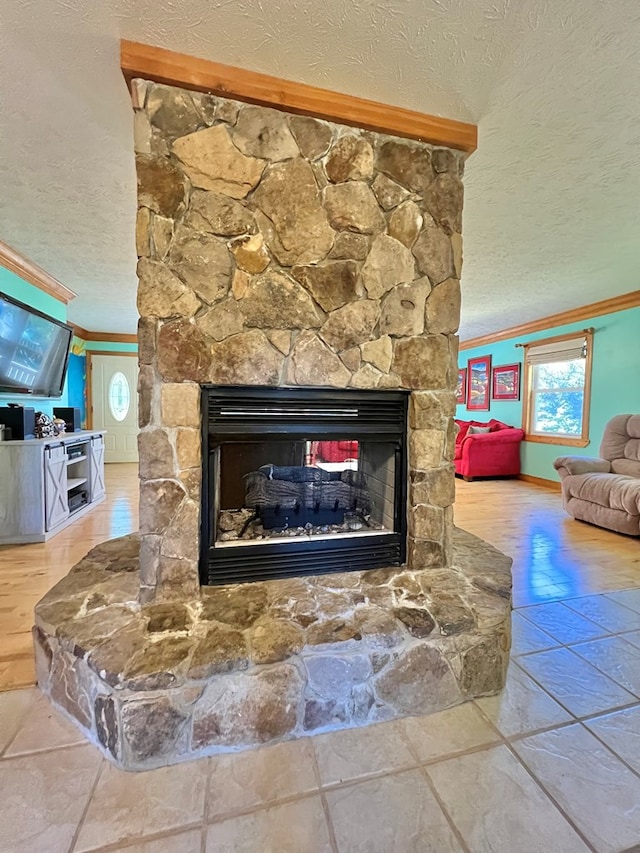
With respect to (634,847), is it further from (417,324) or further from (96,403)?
(96,403)

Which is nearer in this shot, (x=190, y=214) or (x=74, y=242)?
(x=190, y=214)

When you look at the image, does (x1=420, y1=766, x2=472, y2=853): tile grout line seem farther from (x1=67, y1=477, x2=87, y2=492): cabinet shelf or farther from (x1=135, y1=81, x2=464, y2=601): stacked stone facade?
(x1=67, y1=477, x2=87, y2=492): cabinet shelf

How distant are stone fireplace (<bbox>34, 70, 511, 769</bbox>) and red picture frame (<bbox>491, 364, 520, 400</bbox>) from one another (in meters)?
4.98

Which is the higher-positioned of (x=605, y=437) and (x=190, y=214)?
(x=190, y=214)

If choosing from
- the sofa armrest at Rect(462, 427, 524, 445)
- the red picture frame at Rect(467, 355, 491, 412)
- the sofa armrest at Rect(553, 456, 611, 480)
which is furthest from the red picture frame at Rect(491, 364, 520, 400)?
the sofa armrest at Rect(553, 456, 611, 480)

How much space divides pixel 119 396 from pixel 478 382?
6.32 metres

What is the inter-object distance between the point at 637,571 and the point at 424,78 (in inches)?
119

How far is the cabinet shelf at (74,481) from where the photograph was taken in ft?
11.8

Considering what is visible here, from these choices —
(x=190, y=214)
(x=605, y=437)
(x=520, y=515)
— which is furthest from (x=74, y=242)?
(x=605, y=437)

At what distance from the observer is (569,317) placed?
5004 millimetres

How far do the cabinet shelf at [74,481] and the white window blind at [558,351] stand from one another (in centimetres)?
590

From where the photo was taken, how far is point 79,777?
3.69 feet

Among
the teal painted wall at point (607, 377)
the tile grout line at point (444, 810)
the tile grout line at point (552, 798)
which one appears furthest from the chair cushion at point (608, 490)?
the tile grout line at point (444, 810)

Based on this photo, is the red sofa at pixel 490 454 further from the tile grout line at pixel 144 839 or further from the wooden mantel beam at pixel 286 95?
the tile grout line at pixel 144 839
